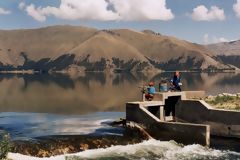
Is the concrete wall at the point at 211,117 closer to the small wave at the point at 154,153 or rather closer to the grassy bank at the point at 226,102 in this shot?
the small wave at the point at 154,153

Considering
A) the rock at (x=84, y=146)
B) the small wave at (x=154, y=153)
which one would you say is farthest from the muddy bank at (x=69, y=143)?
the small wave at (x=154, y=153)

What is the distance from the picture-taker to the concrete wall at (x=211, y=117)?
119ft

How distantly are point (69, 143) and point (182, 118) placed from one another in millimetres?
13356

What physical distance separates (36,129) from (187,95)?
52.3 ft

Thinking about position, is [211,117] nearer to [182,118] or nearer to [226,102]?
[182,118]

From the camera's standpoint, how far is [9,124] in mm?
46875

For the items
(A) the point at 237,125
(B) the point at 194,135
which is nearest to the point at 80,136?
(B) the point at 194,135

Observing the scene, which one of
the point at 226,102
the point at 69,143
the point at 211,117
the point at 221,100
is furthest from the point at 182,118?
the point at 69,143

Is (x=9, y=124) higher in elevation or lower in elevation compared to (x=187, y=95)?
lower

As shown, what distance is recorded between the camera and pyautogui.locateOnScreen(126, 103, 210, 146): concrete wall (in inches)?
1341

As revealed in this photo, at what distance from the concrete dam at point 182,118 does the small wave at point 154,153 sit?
0.98 m

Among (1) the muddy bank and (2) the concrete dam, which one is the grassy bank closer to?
(2) the concrete dam

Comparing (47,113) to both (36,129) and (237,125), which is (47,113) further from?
(237,125)

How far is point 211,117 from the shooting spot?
38438 millimetres
